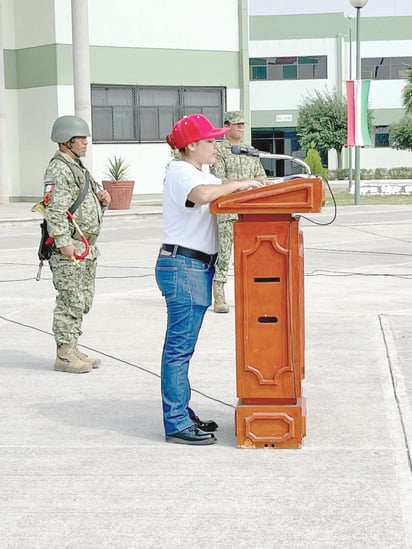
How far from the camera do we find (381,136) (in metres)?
69.1

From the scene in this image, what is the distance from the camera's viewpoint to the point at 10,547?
15.3 feet

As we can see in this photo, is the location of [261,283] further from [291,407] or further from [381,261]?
[381,261]

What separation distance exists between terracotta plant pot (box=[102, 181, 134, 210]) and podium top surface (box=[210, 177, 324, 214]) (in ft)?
78.4

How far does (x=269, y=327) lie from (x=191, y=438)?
2.47 feet

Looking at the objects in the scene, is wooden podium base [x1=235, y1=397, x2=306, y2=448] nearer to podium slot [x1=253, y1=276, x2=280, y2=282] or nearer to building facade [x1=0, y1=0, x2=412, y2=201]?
podium slot [x1=253, y1=276, x2=280, y2=282]

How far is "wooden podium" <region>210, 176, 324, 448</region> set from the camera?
238 inches

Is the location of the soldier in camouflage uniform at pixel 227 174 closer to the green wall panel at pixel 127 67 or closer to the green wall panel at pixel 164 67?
the green wall panel at pixel 127 67

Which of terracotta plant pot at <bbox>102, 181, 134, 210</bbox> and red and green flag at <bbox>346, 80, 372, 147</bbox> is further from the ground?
red and green flag at <bbox>346, 80, 372, 147</bbox>

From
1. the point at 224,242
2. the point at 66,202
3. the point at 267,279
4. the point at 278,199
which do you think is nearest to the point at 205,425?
the point at 267,279

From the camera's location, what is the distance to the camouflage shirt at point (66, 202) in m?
8.00

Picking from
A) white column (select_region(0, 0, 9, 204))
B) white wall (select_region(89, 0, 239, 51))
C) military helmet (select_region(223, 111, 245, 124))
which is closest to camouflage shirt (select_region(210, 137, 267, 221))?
military helmet (select_region(223, 111, 245, 124))

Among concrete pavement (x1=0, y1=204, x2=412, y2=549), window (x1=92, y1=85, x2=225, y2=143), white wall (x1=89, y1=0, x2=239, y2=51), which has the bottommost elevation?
concrete pavement (x1=0, y1=204, x2=412, y2=549)

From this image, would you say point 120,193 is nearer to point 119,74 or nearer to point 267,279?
point 119,74

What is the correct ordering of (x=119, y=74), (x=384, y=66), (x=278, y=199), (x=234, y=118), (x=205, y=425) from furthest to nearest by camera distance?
(x=384, y=66) → (x=119, y=74) → (x=234, y=118) → (x=205, y=425) → (x=278, y=199)
